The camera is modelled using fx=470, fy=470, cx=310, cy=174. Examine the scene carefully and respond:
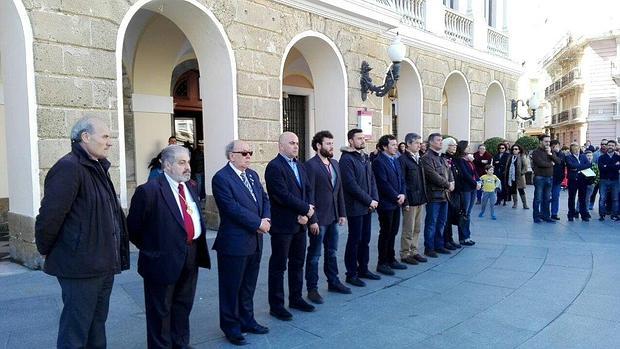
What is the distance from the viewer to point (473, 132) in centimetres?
1609

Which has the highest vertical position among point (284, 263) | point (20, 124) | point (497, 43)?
point (497, 43)

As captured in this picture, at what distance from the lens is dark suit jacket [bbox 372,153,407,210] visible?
613 cm

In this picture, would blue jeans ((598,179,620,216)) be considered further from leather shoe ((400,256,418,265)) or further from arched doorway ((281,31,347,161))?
leather shoe ((400,256,418,265))

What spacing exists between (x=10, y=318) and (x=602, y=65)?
143 feet

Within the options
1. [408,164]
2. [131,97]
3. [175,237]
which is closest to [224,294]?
[175,237]

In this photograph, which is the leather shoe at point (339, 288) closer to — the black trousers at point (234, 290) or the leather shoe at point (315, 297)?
the leather shoe at point (315, 297)

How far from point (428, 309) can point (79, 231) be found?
3.44m

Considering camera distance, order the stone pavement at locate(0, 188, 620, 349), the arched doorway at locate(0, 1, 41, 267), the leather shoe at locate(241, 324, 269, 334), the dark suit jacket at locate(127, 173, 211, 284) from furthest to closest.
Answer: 1. the arched doorway at locate(0, 1, 41, 267)
2. the leather shoe at locate(241, 324, 269, 334)
3. the stone pavement at locate(0, 188, 620, 349)
4. the dark suit jacket at locate(127, 173, 211, 284)

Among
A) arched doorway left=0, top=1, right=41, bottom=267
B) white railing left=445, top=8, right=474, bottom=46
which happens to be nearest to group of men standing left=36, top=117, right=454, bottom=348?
arched doorway left=0, top=1, right=41, bottom=267

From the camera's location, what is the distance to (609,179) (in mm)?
10438

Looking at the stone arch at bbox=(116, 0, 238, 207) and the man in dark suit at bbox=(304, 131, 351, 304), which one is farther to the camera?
the stone arch at bbox=(116, 0, 238, 207)

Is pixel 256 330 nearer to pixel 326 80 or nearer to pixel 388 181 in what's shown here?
pixel 388 181

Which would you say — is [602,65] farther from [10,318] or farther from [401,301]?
[10,318]

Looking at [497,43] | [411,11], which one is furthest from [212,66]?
[497,43]
